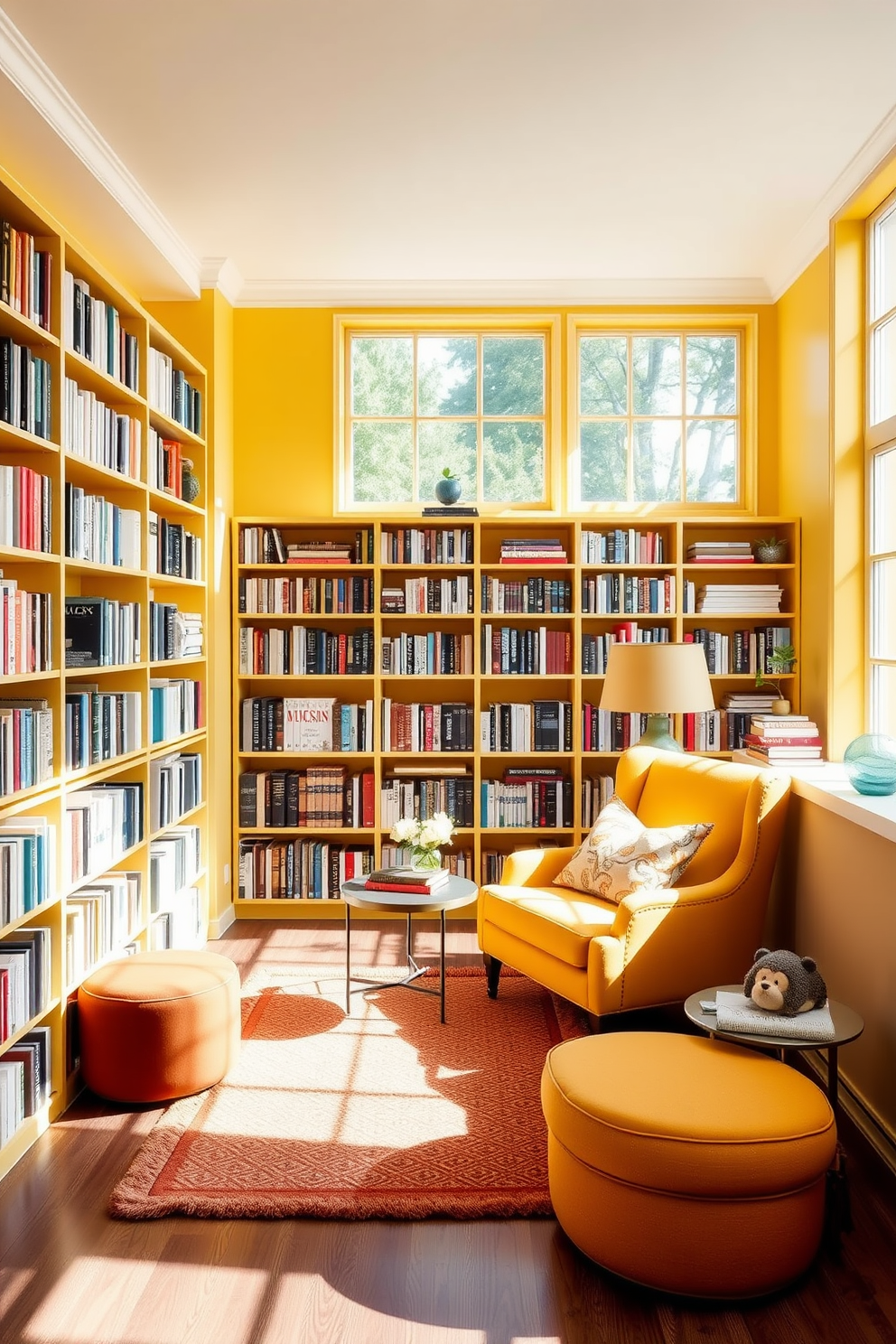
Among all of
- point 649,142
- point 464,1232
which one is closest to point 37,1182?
point 464,1232

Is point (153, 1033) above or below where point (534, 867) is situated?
below

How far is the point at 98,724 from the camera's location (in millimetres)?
3156

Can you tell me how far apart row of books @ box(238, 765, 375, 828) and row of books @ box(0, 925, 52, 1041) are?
1.95 metres

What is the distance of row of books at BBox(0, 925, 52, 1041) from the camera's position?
2514mm

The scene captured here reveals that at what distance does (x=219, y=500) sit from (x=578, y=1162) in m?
3.49

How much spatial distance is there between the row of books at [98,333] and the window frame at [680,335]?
229cm

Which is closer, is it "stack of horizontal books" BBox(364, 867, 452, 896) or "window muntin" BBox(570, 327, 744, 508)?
"stack of horizontal books" BBox(364, 867, 452, 896)

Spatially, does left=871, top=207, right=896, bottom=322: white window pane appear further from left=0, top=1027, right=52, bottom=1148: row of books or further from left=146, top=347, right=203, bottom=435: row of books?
A: left=0, top=1027, right=52, bottom=1148: row of books

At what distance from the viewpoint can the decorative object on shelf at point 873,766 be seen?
2996 millimetres

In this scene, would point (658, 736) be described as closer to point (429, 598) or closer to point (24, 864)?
point (429, 598)

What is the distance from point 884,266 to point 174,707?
11.2 feet

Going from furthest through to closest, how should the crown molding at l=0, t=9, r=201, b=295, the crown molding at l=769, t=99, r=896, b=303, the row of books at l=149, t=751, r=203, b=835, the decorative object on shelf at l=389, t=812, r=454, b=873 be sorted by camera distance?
1. the row of books at l=149, t=751, r=203, b=835
2. the decorative object on shelf at l=389, t=812, r=454, b=873
3. the crown molding at l=769, t=99, r=896, b=303
4. the crown molding at l=0, t=9, r=201, b=295

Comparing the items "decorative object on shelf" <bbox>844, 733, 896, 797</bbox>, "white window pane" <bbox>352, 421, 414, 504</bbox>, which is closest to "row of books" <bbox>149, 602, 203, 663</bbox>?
"white window pane" <bbox>352, 421, 414, 504</bbox>

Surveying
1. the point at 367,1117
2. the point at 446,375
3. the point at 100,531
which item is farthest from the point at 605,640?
the point at 367,1117
